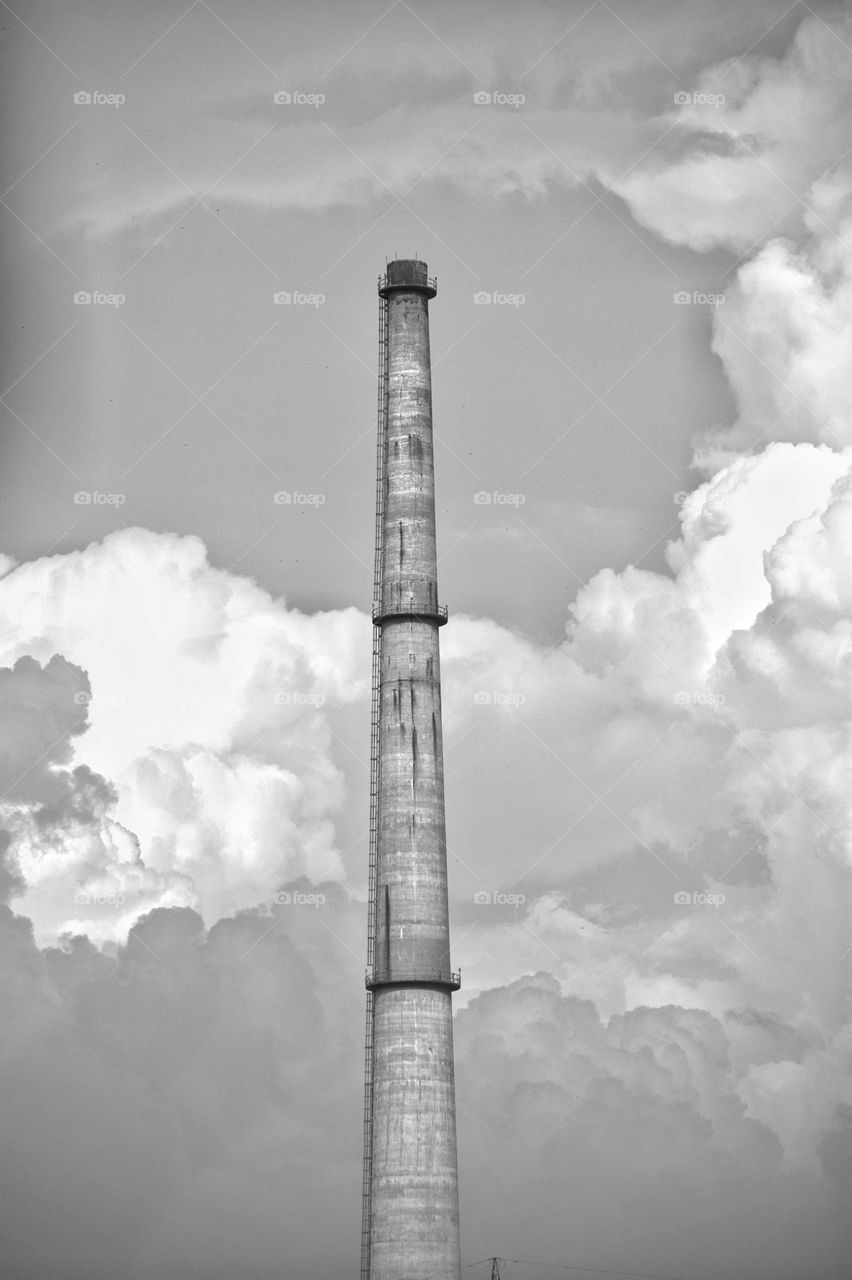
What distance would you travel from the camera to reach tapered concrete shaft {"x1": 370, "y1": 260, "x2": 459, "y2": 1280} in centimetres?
5597

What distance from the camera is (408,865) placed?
59062mm

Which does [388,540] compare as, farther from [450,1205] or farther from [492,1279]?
[492,1279]

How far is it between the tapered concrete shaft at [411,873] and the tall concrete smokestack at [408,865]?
0.14 feet

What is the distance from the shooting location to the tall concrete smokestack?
56.0 m

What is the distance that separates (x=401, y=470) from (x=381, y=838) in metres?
12.6

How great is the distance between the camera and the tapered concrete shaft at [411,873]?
56.0 meters

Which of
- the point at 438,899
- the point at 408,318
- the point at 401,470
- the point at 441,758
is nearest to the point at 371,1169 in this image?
the point at 438,899

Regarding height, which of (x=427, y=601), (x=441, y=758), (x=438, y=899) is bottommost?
(x=438, y=899)

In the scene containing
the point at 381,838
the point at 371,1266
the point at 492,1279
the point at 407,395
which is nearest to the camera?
the point at 371,1266

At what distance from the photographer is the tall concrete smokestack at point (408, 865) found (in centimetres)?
5603

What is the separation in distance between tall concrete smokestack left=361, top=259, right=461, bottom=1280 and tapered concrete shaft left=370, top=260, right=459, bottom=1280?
4 cm

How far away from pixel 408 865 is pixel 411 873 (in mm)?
279

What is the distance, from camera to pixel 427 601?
6147cm

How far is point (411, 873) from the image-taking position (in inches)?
2322
